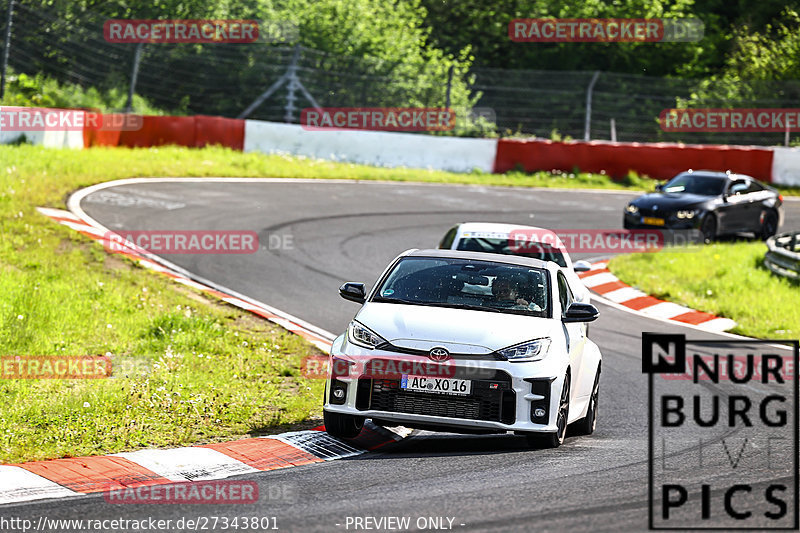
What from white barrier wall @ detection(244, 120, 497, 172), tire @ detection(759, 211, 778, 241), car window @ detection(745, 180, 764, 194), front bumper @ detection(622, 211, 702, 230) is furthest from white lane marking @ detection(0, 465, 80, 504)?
white barrier wall @ detection(244, 120, 497, 172)

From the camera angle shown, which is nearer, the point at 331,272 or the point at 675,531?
the point at 675,531

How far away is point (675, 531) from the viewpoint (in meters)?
5.73

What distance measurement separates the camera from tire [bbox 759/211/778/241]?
24172mm

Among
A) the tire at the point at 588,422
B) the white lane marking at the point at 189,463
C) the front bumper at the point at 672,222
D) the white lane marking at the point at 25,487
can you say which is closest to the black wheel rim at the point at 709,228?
the front bumper at the point at 672,222

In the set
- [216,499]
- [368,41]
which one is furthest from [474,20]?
[216,499]

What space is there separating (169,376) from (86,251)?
6.12 m

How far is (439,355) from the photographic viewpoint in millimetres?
7965

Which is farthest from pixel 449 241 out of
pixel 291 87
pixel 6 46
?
pixel 291 87

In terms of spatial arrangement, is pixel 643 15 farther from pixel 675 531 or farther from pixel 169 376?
pixel 675 531

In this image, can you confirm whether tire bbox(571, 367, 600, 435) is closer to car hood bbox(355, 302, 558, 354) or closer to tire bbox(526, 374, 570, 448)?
tire bbox(526, 374, 570, 448)

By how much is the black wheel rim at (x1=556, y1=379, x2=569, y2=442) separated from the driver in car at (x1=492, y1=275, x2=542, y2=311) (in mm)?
738

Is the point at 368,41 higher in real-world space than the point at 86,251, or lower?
higher

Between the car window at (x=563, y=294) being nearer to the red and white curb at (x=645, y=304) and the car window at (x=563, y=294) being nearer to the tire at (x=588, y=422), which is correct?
the tire at (x=588, y=422)

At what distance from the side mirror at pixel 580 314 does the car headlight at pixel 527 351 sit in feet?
2.06
